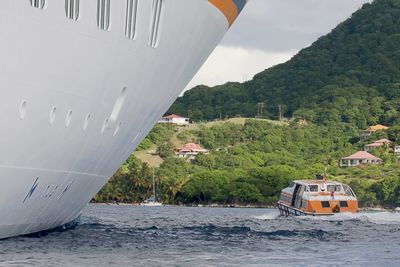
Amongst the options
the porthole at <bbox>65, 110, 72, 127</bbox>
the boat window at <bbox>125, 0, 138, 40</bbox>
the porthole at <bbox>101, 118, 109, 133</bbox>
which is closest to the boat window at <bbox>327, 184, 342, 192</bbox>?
the porthole at <bbox>101, 118, 109, 133</bbox>

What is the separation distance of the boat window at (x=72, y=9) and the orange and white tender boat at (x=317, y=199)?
56752 mm

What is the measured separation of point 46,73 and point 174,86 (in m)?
11.7

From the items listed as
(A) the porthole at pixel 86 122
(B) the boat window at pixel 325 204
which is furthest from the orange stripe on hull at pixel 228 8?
(B) the boat window at pixel 325 204

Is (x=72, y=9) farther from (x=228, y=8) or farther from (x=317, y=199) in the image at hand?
(x=317, y=199)

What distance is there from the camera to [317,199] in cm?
8212

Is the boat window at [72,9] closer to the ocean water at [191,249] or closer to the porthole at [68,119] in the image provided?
the porthole at [68,119]

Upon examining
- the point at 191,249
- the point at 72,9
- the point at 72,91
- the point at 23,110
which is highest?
the point at 72,9

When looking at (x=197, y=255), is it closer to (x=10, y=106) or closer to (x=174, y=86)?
(x=174, y=86)

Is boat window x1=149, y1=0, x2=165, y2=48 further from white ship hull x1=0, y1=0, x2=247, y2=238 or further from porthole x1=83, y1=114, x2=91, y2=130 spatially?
porthole x1=83, y1=114, x2=91, y2=130

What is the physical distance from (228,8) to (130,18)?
27.8ft

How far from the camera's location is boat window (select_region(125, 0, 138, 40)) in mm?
28297

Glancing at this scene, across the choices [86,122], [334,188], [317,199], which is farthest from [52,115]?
[334,188]

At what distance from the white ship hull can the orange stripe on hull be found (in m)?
0.22

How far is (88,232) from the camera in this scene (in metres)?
42.2
